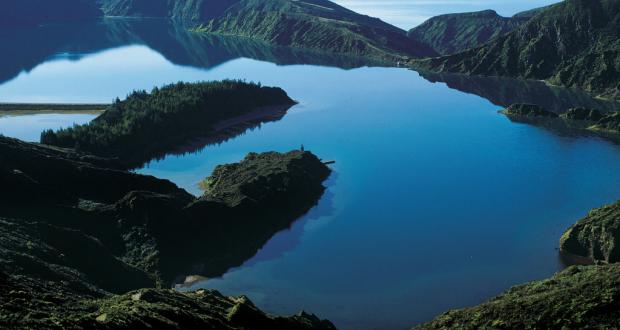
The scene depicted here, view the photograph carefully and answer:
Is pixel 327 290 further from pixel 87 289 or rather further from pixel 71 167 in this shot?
pixel 71 167

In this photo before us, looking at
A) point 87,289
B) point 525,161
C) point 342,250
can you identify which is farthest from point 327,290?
point 525,161

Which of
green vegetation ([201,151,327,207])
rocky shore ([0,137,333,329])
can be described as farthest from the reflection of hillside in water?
rocky shore ([0,137,333,329])

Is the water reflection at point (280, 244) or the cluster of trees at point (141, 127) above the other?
the cluster of trees at point (141, 127)

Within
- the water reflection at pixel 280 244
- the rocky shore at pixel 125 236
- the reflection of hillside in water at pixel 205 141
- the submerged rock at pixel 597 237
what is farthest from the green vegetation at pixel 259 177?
the submerged rock at pixel 597 237

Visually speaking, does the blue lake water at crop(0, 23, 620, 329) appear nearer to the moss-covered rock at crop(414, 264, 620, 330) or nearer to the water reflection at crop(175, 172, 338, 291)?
the water reflection at crop(175, 172, 338, 291)

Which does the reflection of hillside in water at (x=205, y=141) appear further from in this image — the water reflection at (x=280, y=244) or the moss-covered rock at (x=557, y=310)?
the moss-covered rock at (x=557, y=310)

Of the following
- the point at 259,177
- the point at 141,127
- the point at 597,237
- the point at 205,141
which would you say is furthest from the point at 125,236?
the point at 205,141
